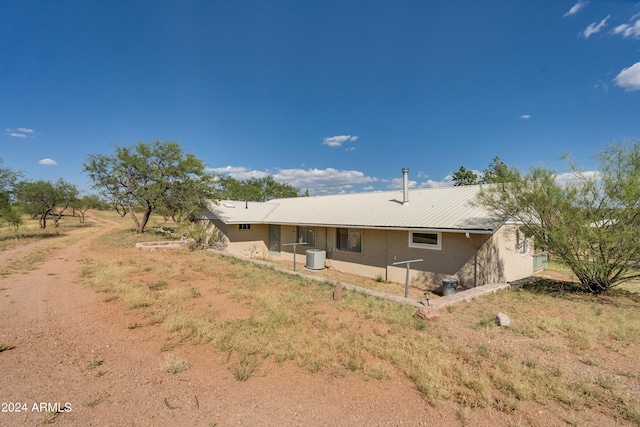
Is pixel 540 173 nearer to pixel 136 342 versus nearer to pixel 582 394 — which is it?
pixel 582 394

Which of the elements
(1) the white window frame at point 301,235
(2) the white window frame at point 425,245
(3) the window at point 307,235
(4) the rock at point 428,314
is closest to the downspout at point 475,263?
(2) the white window frame at point 425,245

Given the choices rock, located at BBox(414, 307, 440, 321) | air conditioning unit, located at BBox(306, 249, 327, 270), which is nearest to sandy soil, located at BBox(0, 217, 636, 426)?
rock, located at BBox(414, 307, 440, 321)

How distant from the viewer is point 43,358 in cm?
423

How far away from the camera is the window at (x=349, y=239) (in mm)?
12418

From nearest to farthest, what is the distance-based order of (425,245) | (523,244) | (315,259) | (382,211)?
(425,245), (523,244), (382,211), (315,259)

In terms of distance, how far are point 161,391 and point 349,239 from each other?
32.4 ft

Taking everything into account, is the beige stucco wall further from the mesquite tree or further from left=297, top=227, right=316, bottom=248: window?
the mesquite tree

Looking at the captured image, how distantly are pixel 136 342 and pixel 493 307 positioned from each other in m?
7.58

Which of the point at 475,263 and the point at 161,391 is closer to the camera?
the point at 161,391

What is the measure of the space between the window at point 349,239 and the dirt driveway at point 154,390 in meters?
8.50

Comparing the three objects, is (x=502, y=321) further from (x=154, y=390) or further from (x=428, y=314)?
(x=154, y=390)

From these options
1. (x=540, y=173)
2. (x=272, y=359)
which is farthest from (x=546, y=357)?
(x=540, y=173)

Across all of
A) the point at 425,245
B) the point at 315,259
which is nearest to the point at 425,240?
the point at 425,245

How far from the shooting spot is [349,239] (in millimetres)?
12820
